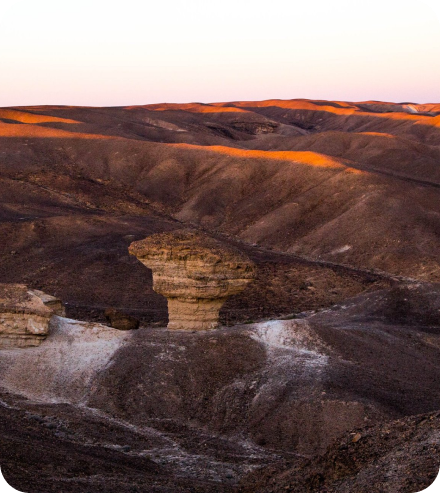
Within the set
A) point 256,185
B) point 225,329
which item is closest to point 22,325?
point 225,329

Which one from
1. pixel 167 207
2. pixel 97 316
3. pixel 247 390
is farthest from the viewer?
pixel 167 207

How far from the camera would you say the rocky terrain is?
12.3 meters

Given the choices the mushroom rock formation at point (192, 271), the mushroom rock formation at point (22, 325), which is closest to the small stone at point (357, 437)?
the mushroom rock formation at point (22, 325)

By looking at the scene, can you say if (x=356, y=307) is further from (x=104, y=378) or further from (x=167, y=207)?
(x=167, y=207)

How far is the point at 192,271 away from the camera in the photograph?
22453 millimetres

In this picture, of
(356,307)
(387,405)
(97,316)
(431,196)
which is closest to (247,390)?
(387,405)

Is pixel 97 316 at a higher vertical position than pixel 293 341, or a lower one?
lower

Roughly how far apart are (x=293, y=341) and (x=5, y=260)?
25945mm

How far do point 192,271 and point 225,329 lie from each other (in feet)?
7.43

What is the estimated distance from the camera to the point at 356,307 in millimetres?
30000

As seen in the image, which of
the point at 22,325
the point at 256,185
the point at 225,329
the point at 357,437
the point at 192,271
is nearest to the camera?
the point at 357,437

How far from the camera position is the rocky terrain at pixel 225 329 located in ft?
40.4

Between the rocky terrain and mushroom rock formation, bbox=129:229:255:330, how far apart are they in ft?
0.52

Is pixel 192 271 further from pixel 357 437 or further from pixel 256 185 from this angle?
pixel 256 185
